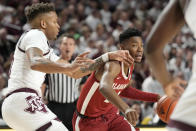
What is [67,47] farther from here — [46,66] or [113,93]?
[113,93]

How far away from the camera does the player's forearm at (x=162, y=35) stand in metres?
1.73

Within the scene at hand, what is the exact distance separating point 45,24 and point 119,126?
3.88 ft

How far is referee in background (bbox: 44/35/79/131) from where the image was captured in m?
5.27

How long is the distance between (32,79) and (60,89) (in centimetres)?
203

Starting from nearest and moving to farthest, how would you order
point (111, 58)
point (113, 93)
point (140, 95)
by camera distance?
point (113, 93)
point (111, 58)
point (140, 95)

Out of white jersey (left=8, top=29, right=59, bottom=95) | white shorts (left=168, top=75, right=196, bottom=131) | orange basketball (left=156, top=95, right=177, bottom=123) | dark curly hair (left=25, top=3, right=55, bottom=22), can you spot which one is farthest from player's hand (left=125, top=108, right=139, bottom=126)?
dark curly hair (left=25, top=3, right=55, bottom=22)

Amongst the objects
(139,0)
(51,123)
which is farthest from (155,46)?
(139,0)

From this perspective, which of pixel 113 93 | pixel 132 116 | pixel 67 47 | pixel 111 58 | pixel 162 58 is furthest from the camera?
pixel 67 47

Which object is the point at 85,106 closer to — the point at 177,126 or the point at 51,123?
the point at 51,123

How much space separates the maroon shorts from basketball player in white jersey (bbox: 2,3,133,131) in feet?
1.63

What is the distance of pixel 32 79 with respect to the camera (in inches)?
132

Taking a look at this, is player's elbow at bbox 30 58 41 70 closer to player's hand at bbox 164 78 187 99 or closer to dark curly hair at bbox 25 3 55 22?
dark curly hair at bbox 25 3 55 22

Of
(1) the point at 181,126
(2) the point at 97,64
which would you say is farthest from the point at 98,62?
(1) the point at 181,126

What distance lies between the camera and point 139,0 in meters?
12.4
